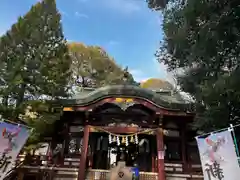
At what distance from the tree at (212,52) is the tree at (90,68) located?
2160cm

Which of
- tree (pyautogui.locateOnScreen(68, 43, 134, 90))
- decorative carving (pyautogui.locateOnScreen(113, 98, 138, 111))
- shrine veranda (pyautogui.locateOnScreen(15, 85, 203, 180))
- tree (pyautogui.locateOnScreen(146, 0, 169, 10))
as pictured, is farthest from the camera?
tree (pyautogui.locateOnScreen(68, 43, 134, 90))

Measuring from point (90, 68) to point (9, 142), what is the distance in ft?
82.4

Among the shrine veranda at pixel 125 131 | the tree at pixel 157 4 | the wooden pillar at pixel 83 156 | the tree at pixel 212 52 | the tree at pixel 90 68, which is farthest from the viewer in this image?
the tree at pixel 90 68

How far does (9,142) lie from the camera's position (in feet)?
28.7

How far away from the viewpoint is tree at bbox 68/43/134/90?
3266cm

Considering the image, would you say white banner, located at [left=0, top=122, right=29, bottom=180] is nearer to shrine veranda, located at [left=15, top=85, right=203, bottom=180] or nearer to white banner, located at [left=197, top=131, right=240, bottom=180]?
shrine veranda, located at [left=15, top=85, right=203, bottom=180]

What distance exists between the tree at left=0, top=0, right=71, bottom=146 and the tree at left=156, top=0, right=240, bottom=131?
20.0ft


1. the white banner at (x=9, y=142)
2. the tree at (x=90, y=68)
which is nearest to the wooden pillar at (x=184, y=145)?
the white banner at (x=9, y=142)

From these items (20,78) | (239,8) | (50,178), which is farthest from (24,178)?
(239,8)

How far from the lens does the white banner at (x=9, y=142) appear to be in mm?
8523

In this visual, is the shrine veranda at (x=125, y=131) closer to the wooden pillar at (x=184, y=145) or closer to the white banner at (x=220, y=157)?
the wooden pillar at (x=184, y=145)

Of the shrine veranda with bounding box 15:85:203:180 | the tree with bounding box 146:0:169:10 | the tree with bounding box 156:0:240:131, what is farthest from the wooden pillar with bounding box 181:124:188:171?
the tree with bounding box 146:0:169:10

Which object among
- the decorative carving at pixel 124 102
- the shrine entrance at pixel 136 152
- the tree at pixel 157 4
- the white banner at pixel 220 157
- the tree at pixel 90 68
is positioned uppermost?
the tree at pixel 90 68

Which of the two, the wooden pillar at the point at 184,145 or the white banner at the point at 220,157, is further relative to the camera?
the wooden pillar at the point at 184,145
